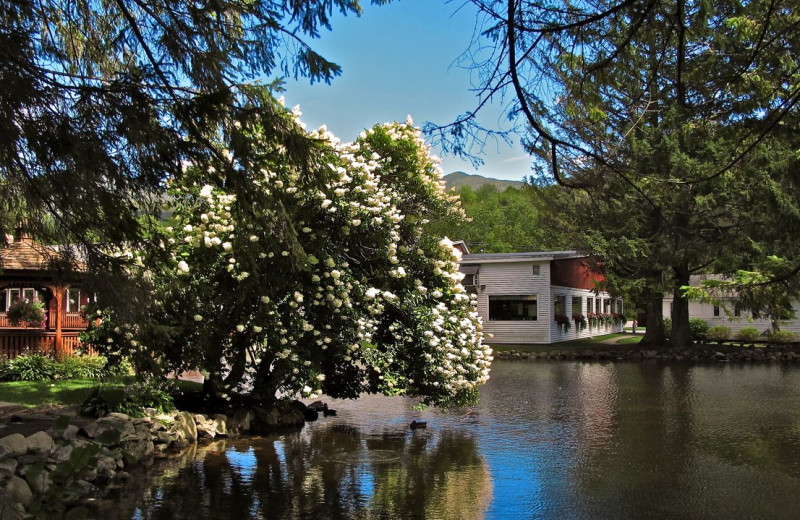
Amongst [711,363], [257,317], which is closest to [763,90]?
[257,317]

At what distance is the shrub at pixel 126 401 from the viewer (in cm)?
938

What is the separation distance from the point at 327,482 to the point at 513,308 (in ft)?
79.6

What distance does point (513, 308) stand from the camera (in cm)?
3134

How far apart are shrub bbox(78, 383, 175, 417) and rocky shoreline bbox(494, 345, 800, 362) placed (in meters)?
18.1

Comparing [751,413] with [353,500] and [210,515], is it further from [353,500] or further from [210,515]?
[210,515]

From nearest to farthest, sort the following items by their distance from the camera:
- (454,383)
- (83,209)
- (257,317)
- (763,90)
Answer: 1. (83,209)
2. (763,90)
3. (257,317)
4. (454,383)

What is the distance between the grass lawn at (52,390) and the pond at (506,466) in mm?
2915

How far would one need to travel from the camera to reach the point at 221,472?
8.36m

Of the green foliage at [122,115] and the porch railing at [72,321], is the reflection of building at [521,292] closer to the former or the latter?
the porch railing at [72,321]

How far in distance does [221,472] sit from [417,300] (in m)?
4.21

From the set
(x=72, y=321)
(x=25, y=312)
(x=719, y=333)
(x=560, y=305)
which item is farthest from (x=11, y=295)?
(x=719, y=333)

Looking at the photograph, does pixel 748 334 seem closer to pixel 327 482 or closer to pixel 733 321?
pixel 733 321

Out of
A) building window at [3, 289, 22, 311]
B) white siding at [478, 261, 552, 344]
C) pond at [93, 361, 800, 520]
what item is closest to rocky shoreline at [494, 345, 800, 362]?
white siding at [478, 261, 552, 344]

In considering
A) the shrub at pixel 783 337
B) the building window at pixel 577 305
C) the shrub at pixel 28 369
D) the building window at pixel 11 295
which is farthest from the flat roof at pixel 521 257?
the shrub at pixel 28 369
